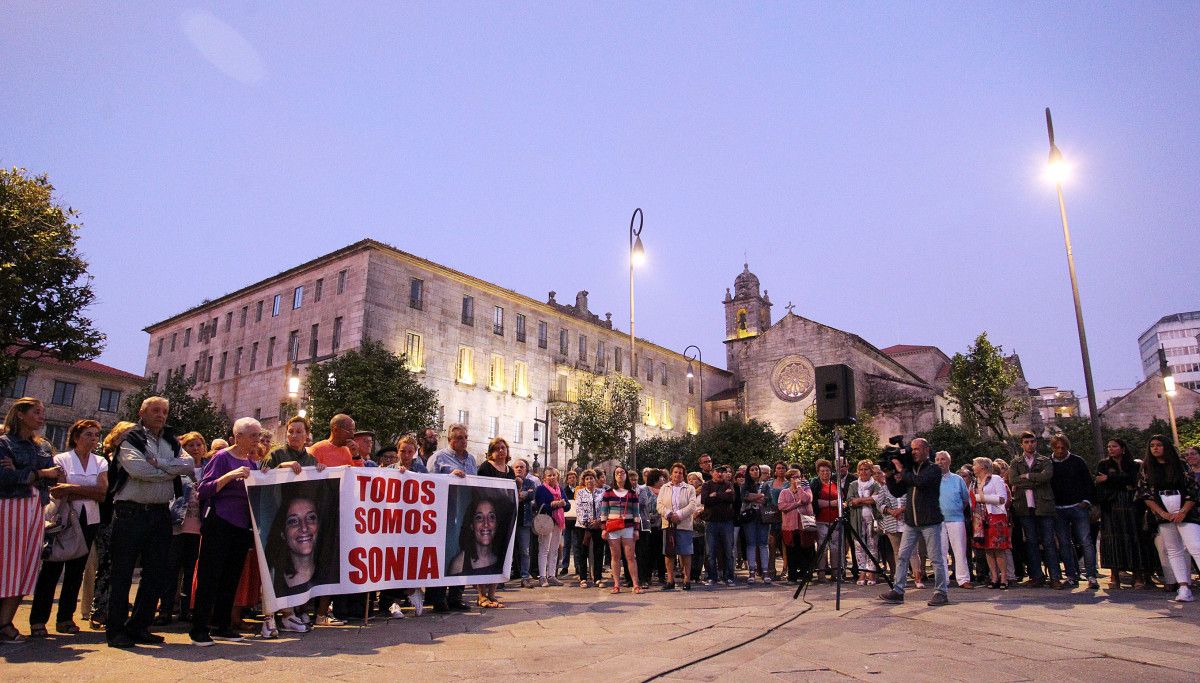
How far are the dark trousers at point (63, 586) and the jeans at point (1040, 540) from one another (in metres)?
12.3

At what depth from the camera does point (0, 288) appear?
18.4 metres

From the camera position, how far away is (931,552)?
895cm

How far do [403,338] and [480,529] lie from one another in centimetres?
3724

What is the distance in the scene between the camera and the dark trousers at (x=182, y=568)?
690cm

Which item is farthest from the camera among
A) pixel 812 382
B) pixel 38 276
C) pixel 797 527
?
pixel 812 382

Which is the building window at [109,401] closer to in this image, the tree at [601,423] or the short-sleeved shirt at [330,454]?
the tree at [601,423]

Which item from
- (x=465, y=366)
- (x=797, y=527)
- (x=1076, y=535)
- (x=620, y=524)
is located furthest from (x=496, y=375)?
(x=1076, y=535)

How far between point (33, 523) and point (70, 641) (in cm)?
110

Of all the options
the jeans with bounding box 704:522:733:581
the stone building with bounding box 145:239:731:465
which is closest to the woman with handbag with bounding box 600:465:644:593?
the jeans with bounding box 704:522:733:581

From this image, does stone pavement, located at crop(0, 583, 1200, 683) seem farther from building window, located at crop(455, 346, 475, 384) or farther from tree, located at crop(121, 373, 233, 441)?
building window, located at crop(455, 346, 475, 384)

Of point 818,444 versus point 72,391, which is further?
point 72,391

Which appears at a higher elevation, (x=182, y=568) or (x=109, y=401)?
(x=109, y=401)

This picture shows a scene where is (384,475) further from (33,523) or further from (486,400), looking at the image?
(486,400)

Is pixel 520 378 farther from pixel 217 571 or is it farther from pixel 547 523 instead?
pixel 217 571
